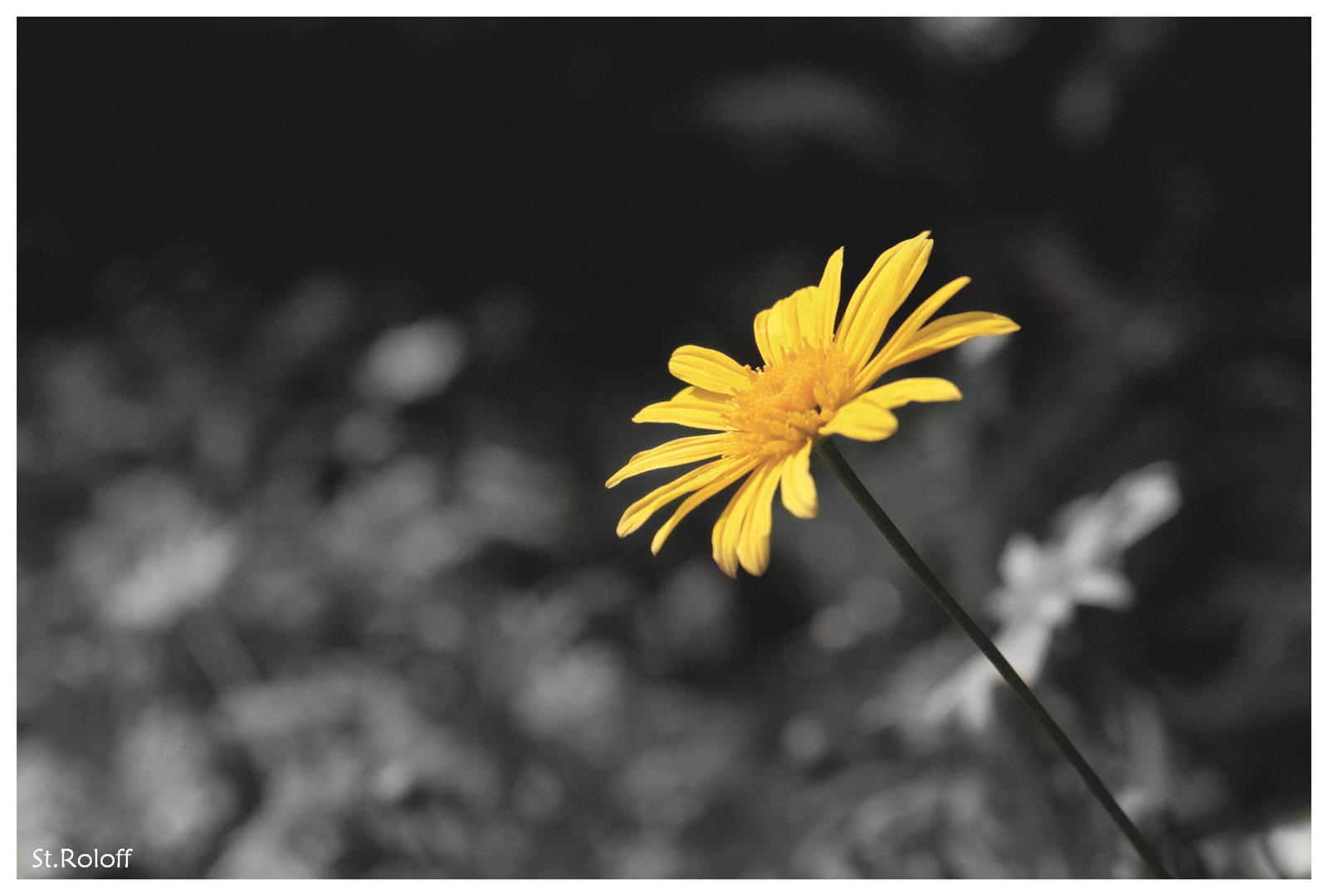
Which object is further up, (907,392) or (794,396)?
(794,396)

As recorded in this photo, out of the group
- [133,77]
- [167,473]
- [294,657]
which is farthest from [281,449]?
[133,77]

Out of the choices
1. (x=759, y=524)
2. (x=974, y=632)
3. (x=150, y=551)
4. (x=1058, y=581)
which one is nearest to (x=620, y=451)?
(x=150, y=551)

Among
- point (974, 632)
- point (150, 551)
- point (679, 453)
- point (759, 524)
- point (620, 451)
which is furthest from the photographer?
point (620, 451)

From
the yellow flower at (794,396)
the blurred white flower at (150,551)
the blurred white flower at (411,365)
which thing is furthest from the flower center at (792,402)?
Result: the blurred white flower at (411,365)

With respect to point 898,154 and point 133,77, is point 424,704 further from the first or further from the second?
point 133,77

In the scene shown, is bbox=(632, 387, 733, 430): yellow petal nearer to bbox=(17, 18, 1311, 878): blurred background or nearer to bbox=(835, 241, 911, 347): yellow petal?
bbox=(835, 241, 911, 347): yellow petal

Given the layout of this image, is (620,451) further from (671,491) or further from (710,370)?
(671,491)
